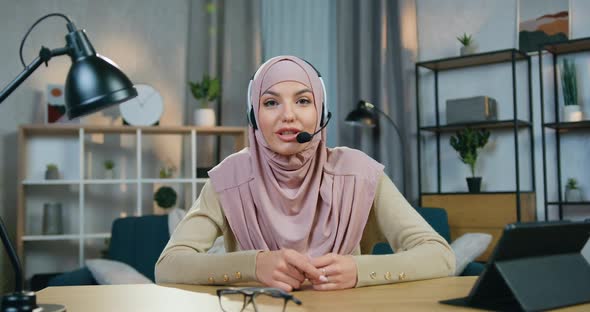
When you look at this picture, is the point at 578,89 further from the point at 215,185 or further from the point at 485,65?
the point at 215,185

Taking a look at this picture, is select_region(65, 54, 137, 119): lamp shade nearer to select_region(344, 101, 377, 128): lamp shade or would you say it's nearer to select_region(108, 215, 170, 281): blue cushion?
select_region(108, 215, 170, 281): blue cushion

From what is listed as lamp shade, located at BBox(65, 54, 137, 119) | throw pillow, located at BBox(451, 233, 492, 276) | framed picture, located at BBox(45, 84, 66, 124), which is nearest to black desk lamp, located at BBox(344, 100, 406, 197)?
throw pillow, located at BBox(451, 233, 492, 276)

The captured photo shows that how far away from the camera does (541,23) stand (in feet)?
12.0

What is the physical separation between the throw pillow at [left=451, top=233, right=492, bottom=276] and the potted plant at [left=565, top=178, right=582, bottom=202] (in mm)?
792

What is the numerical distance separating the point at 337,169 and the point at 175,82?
3291 millimetres

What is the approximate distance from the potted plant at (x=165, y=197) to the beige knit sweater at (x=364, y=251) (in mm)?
2594

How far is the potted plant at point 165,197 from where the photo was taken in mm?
4156

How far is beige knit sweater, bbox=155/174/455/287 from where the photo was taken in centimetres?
125

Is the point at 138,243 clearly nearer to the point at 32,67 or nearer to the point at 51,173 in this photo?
the point at 51,173

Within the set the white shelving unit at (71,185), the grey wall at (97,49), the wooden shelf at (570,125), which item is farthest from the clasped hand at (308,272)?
the grey wall at (97,49)

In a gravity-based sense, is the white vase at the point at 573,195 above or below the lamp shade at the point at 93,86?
below

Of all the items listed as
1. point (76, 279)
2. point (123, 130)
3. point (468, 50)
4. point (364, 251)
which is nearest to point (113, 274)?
point (76, 279)

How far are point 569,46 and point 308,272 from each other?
2.82 metres

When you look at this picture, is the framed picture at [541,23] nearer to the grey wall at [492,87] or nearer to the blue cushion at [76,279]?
the grey wall at [492,87]
